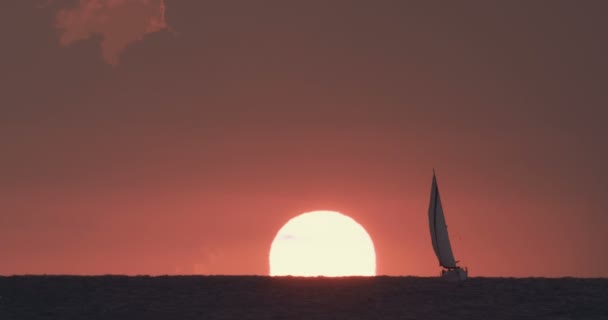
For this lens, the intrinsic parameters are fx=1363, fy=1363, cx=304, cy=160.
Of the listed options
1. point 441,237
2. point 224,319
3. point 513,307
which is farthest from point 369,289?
point 224,319

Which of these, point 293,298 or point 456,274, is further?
point 456,274

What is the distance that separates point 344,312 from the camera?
8462cm

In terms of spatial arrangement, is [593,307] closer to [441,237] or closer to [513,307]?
[513,307]

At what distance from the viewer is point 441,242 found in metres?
104

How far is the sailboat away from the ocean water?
109 cm

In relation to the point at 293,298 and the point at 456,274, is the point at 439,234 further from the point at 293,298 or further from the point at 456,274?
the point at 293,298

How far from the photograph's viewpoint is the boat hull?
103m

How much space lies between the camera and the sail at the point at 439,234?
104 meters

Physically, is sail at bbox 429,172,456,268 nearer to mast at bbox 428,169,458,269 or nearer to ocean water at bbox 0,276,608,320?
mast at bbox 428,169,458,269

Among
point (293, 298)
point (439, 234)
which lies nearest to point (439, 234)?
point (439, 234)

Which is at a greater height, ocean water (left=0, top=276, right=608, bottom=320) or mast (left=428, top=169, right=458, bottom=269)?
mast (left=428, top=169, right=458, bottom=269)

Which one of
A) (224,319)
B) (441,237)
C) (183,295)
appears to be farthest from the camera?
(441,237)

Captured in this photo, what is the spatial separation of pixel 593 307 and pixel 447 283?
16573 mm

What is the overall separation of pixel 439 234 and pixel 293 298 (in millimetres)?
15626
